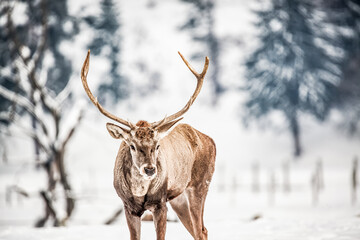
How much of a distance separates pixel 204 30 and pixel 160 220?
31.0m

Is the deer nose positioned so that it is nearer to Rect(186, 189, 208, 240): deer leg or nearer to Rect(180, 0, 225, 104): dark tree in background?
Rect(186, 189, 208, 240): deer leg

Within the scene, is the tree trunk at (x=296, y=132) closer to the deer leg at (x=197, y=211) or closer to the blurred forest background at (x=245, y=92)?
the blurred forest background at (x=245, y=92)

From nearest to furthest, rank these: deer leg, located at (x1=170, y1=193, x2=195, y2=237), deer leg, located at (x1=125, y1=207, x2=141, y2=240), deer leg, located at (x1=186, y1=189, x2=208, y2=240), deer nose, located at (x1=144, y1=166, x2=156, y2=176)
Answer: deer nose, located at (x1=144, y1=166, x2=156, y2=176)
deer leg, located at (x1=125, y1=207, x2=141, y2=240)
deer leg, located at (x1=186, y1=189, x2=208, y2=240)
deer leg, located at (x1=170, y1=193, x2=195, y2=237)

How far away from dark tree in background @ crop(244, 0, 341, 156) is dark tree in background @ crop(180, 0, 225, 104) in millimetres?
8257

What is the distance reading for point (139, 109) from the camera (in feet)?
115

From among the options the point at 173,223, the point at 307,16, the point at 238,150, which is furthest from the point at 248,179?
the point at 173,223

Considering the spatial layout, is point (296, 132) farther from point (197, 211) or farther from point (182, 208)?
point (197, 211)

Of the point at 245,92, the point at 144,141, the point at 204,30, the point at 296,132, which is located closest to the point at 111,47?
the point at 204,30

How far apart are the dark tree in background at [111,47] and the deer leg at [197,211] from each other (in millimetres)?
25333

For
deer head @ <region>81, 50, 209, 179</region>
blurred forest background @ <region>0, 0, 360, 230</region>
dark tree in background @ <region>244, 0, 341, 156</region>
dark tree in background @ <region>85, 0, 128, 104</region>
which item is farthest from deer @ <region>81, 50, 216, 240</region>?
dark tree in background @ <region>85, 0, 128, 104</region>

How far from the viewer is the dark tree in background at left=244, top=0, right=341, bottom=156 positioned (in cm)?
2456

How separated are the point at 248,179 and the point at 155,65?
809 inches

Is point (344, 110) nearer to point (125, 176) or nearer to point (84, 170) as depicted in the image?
point (84, 170)

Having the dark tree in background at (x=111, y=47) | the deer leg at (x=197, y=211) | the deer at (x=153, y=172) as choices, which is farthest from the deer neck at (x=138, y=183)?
the dark tree in background at (x=111, y=47)
